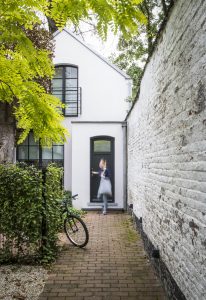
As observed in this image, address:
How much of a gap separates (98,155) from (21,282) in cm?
916

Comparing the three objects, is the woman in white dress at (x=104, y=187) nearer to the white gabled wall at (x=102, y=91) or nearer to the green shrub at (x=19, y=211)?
the white gabled wall at (x=102, y=91)

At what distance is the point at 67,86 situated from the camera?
54.1 ft

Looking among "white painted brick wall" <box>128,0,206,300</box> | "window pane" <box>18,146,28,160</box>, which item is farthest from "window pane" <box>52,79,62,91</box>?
"white painted brick wall" <box>128,0,206,300</box>

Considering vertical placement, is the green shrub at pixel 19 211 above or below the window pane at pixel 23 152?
below

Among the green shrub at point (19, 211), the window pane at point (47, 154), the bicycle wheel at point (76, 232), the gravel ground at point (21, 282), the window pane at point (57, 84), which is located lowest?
the gravel ground at point (21, 282)

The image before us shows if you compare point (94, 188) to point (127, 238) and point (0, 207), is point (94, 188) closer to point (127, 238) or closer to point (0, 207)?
point (127, 238)

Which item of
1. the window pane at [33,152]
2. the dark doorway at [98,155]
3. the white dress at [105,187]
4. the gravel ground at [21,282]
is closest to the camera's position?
the gravel ground at [21,282]

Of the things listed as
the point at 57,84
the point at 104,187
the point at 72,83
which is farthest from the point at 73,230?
the point at 57,84

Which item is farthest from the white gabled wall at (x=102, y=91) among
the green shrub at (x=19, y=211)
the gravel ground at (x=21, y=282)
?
the gravel ground at (x=21, y=282)

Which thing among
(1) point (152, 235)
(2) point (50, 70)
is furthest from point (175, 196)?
(2) point (50, 70)

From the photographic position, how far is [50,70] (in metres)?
6.02

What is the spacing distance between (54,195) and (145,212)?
1978mm

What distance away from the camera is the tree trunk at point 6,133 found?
12500 mm

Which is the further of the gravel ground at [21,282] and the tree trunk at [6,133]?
the tree trunk at [6,133]
